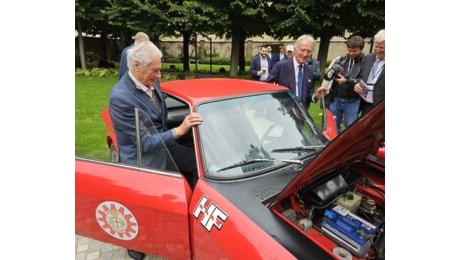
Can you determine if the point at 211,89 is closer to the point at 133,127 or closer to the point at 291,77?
the point at 133,127

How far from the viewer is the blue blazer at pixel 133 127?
2.32 m

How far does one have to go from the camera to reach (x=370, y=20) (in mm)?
12516

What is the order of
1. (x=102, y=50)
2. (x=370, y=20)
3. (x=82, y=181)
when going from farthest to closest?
(x=102, y=50)
(x=370, y=20)
(x=82, y=181)

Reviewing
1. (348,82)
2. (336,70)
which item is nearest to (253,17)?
(348,82)

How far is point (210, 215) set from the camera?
194cm

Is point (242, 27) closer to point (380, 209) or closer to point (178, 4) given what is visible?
point (178, 4)

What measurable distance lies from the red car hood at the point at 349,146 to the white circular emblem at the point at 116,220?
97 cm

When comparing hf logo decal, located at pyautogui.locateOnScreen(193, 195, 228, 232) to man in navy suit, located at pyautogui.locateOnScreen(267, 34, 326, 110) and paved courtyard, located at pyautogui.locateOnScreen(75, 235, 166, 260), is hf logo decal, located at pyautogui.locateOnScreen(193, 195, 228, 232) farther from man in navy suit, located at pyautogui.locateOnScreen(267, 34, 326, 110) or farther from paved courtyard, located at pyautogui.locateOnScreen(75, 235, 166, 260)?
man in navy suit, located at pyautogui.locateOnScreen(267, 34, 326, 110)

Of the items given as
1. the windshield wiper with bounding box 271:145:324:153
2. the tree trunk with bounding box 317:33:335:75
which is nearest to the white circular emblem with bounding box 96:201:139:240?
the windshield wiper with bounding box 271:145:324:153

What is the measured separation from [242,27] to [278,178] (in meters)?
13.6

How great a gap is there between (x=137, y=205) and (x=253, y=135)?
0.94 metres

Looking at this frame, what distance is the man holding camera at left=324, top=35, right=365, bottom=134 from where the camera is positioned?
4.30m

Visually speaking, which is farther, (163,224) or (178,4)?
(178,4)

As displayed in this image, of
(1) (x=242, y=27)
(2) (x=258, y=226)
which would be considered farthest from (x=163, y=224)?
(1) (x=242, y=27)
